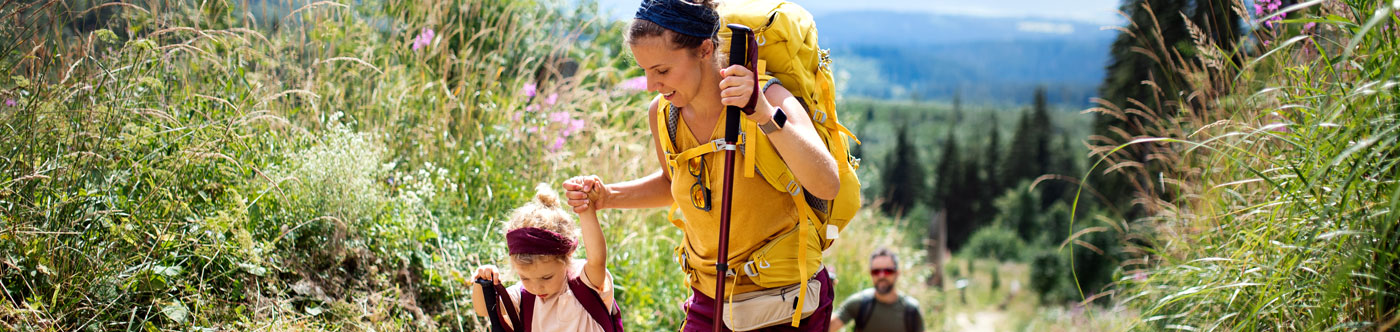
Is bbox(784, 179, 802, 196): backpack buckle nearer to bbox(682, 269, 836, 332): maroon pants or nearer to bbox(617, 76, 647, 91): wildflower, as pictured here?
bbox(682, 269, 836, 332): maroon pants

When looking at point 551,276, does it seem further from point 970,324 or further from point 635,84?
point 970,324

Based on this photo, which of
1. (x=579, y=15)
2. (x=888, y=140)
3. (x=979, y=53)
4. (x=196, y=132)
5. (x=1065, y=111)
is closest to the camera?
(x=196, y=132)

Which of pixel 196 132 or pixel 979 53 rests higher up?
pixel 196 132

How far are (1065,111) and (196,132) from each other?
369ft

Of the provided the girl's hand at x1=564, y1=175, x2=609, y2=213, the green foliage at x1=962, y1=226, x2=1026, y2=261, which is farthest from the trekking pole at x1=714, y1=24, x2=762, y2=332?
the green foliage at x1=962, y1=226, x2=1026, y2=261

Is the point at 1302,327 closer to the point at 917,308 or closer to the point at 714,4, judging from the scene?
the point at 714,4

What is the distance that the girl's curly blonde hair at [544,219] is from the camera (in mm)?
2750

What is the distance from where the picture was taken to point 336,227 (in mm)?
3557

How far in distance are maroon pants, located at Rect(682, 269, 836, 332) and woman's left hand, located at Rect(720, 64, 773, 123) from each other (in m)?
0.63

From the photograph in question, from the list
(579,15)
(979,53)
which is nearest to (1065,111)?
(979,53)

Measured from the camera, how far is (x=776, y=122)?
→ 1.99 m

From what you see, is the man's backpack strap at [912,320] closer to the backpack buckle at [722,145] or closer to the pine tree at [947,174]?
the backpack buckle at [722,145]

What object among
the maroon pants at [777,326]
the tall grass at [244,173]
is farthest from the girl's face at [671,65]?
the tall grass at [244,173]

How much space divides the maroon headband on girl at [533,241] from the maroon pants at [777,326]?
0.48 metres
